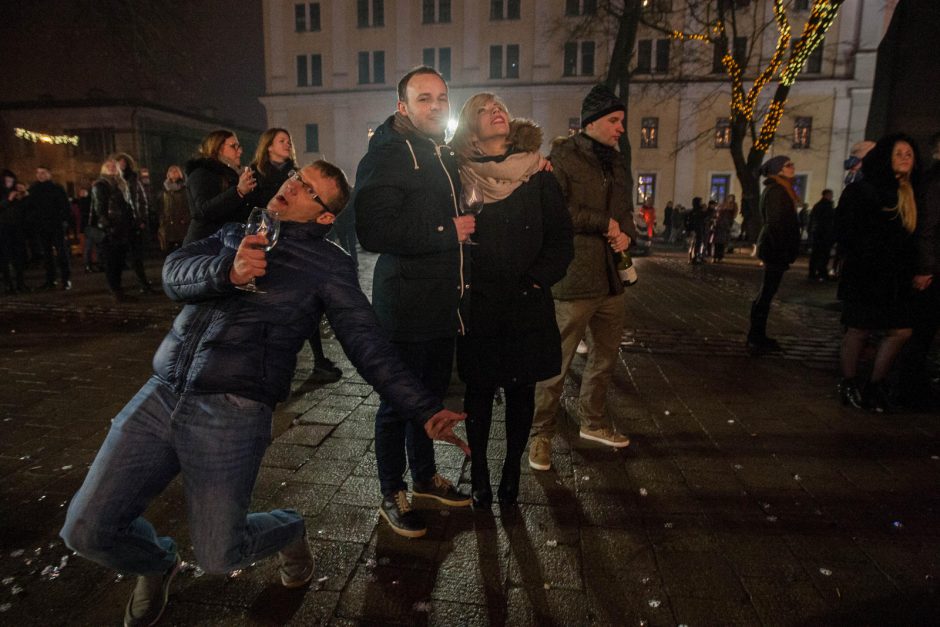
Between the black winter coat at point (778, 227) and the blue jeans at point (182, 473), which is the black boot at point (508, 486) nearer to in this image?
the blue jeans at point (182, 473)

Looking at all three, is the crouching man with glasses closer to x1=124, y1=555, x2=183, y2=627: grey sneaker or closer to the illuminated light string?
x1=124, y1=555, x2=183, y2=627: grey sneaker

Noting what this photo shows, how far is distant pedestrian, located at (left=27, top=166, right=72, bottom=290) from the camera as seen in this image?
32.6ft

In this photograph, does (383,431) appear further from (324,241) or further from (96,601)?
(96,601)

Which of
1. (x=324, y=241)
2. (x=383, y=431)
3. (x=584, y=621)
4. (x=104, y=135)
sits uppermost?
(x=104, y=135)

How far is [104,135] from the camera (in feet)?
133

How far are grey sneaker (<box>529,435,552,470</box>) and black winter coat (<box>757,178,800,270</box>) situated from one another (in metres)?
3.90

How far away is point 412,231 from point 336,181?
1.56ft

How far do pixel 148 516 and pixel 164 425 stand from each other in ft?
4.18

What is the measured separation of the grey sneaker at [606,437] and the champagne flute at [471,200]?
185cm

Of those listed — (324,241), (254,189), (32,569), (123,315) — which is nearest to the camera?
(324,241)

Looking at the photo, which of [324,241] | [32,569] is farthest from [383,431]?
[32,569]

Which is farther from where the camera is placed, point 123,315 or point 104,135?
point 104,135

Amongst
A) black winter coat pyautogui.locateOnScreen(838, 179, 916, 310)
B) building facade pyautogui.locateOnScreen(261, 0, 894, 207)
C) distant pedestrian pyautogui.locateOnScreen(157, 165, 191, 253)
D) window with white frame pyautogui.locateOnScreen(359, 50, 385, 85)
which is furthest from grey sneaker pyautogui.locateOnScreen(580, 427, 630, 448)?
window with white frame pyautogui.locateOnScreen(359, 50, 385, 85)

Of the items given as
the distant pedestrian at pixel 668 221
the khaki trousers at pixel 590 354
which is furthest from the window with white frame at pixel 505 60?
the khaki trousers at pixel 590 354
